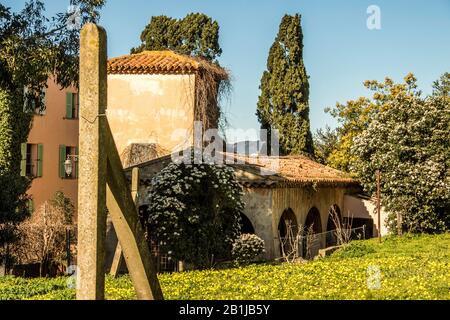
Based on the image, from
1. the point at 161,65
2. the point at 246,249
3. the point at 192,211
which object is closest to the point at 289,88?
the point at 161,65

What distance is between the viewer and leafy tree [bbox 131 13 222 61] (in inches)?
1378

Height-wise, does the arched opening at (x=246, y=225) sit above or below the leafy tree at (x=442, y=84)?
below

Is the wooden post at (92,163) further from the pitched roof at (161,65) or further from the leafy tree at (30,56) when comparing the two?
the pitched roof at (161,65)

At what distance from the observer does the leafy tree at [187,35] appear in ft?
115

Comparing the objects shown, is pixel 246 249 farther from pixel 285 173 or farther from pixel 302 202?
pixel 302 202

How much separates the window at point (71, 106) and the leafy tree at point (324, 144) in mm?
15868

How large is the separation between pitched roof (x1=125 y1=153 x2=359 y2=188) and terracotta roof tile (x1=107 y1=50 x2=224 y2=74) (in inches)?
148

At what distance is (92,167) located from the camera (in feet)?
19.3

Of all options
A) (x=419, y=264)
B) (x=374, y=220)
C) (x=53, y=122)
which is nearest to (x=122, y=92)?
(x=53, y=122)

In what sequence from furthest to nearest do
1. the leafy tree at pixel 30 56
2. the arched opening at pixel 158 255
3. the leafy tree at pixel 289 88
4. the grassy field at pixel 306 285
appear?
1. the leafy tree at pixel 289 88
2. the arched opening at pixel 158 255
3. the leafy tree at pixel 30 56
4. the grassy field at pixel 306 285

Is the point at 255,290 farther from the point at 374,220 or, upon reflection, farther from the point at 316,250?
the point at 374,220

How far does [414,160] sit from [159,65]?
12.3 m

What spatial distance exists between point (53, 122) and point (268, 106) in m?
11.3

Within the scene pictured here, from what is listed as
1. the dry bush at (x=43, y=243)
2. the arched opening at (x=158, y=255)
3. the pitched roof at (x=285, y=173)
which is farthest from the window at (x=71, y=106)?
the arched opening at (x=158, y=255)
